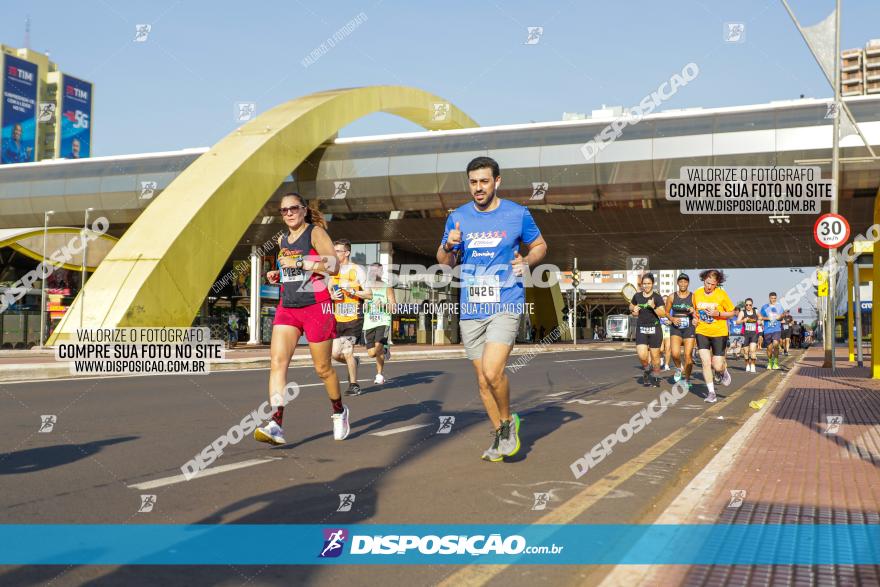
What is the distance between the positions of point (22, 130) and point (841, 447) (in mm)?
141542

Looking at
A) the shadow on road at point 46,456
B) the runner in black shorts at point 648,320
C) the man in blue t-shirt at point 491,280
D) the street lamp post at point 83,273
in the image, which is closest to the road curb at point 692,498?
the man in blue t-shirt at point 491,280

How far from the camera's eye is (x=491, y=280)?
19.2 ft

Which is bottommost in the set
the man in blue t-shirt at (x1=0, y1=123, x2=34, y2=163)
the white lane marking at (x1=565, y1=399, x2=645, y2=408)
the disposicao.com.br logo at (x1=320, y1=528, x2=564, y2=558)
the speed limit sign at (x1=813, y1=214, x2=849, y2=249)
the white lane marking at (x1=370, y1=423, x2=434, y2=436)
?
the white lane marking at (x1=565, y1=399, x2=645, y2=408)

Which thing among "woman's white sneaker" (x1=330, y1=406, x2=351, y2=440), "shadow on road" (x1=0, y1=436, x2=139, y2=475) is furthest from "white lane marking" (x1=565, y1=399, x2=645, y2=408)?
"shadow on road" (x1=0, y1=436, x2=139, y2=475)

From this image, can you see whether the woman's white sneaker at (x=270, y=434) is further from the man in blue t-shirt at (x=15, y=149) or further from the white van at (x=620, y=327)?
the man in blue t-shirt at (x=15, y=149)

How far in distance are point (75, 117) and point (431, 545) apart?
155 metres

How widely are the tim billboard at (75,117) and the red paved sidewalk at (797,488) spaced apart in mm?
146432

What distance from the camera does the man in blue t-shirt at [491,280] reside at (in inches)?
228

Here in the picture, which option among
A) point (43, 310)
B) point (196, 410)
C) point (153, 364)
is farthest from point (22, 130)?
point (196, 410)

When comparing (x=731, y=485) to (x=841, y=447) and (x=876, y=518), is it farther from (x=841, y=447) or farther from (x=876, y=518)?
(x=841, y=447)

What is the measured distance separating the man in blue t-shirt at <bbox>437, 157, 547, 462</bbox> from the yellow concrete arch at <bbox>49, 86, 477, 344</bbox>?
1864 cm

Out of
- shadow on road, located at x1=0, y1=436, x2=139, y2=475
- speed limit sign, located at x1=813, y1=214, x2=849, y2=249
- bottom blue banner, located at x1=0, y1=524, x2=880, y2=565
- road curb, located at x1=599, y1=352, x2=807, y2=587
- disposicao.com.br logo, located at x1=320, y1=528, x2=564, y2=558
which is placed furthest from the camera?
speed limit sign, located at x1=813, y1=214, x2=849, y2=249

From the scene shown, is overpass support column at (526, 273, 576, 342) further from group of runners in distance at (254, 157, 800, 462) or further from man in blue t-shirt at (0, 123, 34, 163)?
man in blue t-shirt at (0, 123, 34, 163)

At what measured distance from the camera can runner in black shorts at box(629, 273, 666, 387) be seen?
1373cm
